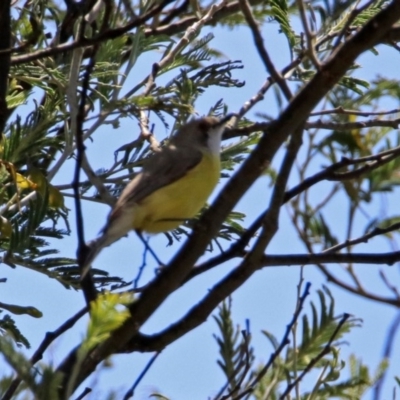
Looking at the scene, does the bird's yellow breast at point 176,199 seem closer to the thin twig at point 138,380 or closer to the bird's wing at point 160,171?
the bird's wing at point 160,171

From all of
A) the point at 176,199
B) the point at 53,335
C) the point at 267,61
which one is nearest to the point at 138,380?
the point at 53,335

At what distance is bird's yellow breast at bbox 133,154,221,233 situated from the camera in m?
4.54

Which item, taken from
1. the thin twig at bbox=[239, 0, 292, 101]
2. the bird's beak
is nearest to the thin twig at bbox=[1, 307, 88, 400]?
the thin twig at bbox=[239, 0, 292, 101]

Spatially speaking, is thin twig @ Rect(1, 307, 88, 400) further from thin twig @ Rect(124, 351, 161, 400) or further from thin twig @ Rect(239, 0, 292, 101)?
thin twig @ Rect(239, 0, 292, 101)

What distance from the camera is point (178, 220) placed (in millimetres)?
4469

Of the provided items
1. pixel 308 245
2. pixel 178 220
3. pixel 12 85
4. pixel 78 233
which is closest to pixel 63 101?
pixel 12 85

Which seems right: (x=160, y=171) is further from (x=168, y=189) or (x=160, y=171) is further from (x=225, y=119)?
(x=225, y=119)

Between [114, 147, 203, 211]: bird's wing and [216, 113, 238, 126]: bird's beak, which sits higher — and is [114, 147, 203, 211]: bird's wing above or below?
below

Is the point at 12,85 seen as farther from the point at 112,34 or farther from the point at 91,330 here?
the point at 91,330

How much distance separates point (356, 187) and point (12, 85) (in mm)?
1635

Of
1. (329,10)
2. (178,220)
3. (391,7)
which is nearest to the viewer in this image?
(391,7)

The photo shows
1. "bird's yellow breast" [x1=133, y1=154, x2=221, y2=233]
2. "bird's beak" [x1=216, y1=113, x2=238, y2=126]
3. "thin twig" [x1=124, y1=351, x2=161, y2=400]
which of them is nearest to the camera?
"thin twig" [x1=124, y1=351, x2=161, y2=400]

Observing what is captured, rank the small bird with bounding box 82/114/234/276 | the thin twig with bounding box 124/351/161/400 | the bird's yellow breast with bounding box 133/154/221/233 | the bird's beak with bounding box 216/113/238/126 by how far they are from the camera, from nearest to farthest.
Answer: the thin twig with bounding box 124/351/161/400 → the small bird with bounding box 82/114/234/276 → the bird's yellow breast with bounding box 133/154/221/233 → the bird's beak with bounding box 216/113/238/126

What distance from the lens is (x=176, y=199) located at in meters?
4.59
